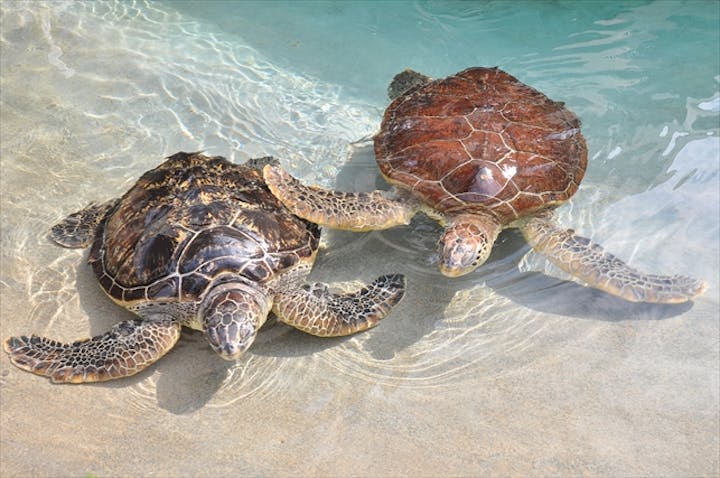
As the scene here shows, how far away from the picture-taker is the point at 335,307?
4.17m

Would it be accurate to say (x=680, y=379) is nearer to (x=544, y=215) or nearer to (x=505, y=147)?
(x=544, y=215)

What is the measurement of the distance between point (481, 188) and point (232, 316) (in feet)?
6.89

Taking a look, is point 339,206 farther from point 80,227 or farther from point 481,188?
point 80,227

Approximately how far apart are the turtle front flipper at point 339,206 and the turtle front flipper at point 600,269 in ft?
3.36

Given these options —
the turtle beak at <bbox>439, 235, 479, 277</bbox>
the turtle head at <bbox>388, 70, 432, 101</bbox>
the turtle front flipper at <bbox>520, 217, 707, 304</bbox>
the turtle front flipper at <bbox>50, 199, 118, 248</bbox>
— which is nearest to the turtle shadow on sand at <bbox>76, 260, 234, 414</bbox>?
the turtle front flipper at <bbox>50, 199, 118, 248</bbox>

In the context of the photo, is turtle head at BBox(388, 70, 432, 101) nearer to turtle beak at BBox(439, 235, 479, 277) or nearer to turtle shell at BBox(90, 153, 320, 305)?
turtle shell at BBox(90, 153, 320, 305)

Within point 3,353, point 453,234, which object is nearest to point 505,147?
point 453,234

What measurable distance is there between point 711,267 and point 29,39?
744 cm

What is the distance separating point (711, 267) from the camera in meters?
4.65

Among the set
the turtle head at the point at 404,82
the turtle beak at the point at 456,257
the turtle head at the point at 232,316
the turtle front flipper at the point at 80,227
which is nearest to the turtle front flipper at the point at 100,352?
the turtle head at the point at 232,316

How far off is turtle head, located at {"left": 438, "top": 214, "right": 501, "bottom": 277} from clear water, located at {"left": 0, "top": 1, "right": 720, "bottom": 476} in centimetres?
34

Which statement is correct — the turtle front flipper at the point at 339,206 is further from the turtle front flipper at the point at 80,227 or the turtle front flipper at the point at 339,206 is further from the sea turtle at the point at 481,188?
the turtle front flipper at the point at 80,227

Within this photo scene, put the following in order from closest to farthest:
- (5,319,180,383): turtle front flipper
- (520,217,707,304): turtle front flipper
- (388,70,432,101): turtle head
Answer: (5,319,180,383): turtle front flipper
(520,217,707,304): turtle front flipper
(388,70,432,101): turtle head

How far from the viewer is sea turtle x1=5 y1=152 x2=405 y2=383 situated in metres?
3.79
